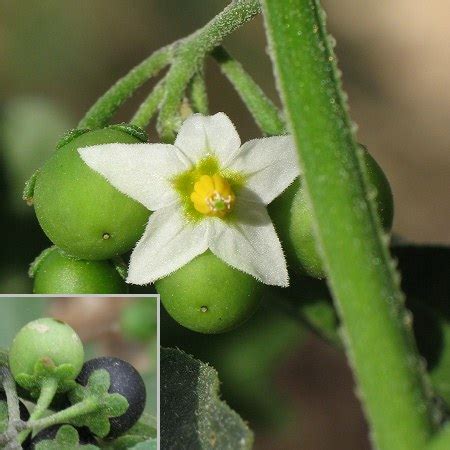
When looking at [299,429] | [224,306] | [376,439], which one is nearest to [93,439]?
[224,306]

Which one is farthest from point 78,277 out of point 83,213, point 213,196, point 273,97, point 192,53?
point 273,97

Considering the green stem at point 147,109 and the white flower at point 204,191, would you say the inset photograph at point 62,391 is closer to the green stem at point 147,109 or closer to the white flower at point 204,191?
the white flower at point 204,191

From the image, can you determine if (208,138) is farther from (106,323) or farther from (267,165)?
(106,323)

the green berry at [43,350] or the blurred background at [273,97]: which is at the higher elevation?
the green berry at [43,350]

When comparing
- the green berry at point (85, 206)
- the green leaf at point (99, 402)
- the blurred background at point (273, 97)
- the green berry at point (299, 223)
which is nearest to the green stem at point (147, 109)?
the green berry at point (85, 206)

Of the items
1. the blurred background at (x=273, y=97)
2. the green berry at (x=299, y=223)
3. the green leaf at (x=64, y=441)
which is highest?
the green berry at (x=299, y=223)

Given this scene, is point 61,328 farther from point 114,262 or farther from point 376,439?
point 376,439

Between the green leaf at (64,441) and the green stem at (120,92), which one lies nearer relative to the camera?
the green leaf at (64,441)

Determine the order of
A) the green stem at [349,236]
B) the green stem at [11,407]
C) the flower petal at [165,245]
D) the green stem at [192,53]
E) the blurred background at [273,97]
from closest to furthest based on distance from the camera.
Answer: the green stem at [349,236], the green stem at [11,407], the flower petal at [165,245], the green stem at [192,53], the blurred background at [273,97]
